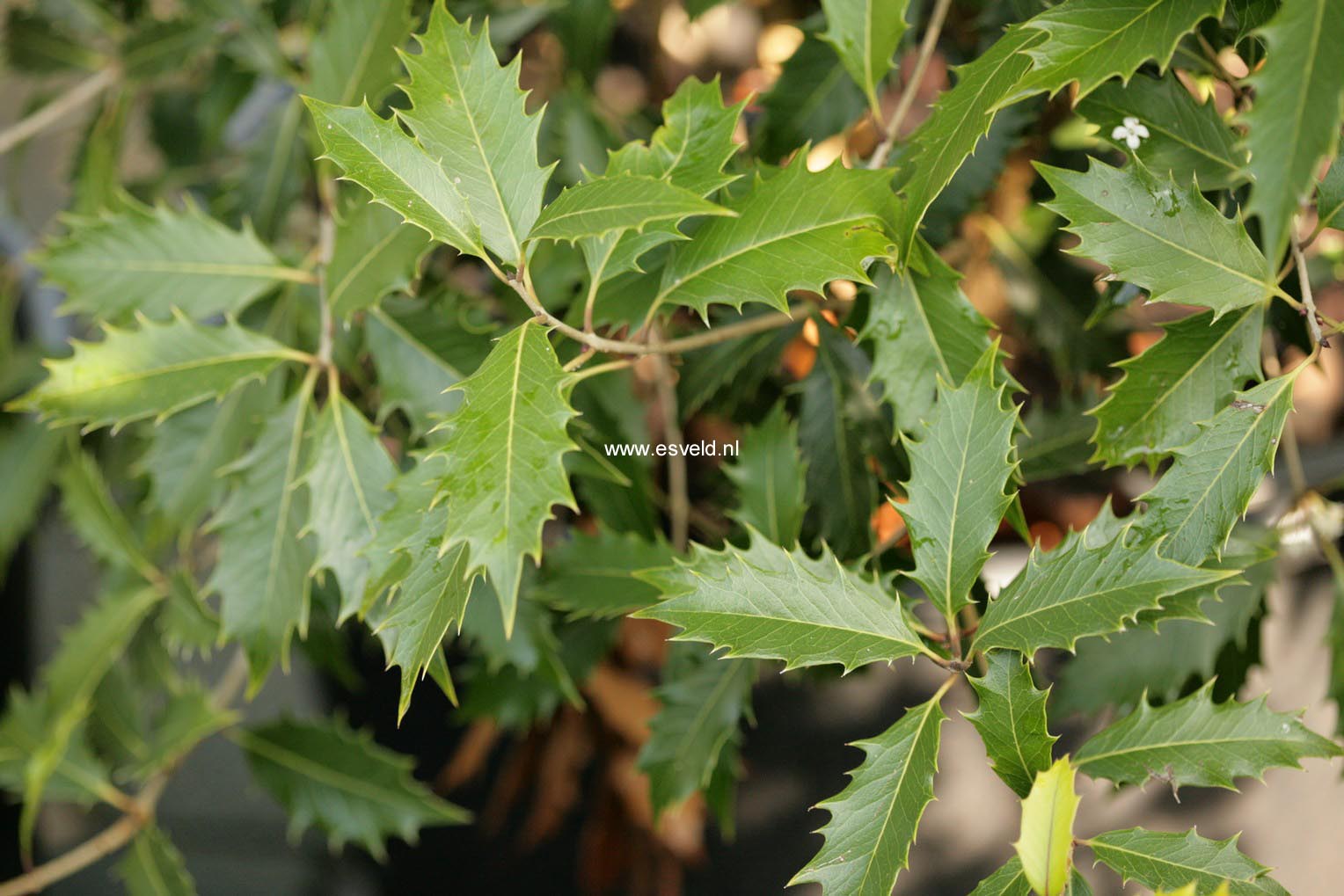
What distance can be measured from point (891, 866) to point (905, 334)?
0.83 feet

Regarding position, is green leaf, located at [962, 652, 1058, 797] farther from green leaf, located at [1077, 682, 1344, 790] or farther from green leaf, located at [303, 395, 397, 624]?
green leaf, located at [303, 395, 397, 624]

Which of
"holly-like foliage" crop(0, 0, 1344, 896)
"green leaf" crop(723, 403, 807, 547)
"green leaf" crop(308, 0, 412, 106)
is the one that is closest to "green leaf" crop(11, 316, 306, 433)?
"holly-like foliage" crop(0, 0, 1344, 896)

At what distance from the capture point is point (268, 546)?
615 millimetres

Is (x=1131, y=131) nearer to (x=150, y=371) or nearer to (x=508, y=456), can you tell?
(x=508, y=456)

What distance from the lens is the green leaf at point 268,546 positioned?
1.97 feet

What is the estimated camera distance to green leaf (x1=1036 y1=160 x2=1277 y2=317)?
1.36 ft

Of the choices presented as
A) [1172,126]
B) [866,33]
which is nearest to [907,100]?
[866,33]

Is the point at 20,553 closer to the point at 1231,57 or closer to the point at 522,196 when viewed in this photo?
the point at 522,196

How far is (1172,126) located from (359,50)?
46 cm

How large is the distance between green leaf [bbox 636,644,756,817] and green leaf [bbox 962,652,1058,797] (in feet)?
0.73

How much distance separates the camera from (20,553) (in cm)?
115

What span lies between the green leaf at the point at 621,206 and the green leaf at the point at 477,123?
0.03 m

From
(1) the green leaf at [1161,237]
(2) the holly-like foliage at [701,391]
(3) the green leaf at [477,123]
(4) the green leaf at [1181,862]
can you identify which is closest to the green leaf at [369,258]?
(2) the holly-like foliage at [701,391]

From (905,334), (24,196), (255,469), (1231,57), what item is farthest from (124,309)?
(24,196)
